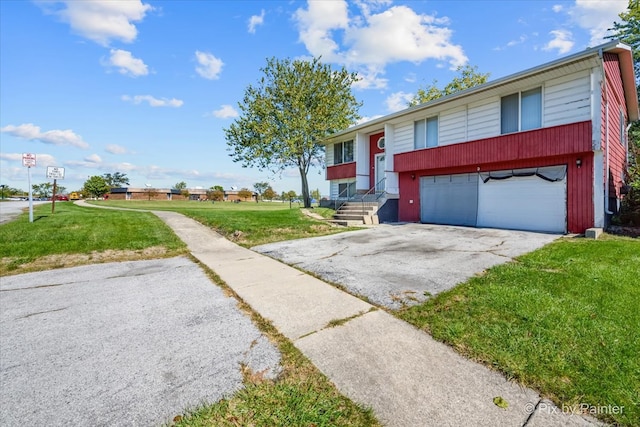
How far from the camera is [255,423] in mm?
1811

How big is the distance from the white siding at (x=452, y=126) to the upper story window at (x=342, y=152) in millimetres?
6159

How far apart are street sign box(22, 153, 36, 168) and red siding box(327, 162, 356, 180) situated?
45.8 feet

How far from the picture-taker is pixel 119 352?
2719 mm

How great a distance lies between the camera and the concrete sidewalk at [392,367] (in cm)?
191

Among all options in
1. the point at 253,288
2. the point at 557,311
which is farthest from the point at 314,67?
the point at 557,311

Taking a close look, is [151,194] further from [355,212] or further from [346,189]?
[355,212]

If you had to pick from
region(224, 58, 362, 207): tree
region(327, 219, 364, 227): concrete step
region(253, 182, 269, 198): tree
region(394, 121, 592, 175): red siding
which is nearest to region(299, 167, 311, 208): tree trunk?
region(224, 58, 362, 207): tree

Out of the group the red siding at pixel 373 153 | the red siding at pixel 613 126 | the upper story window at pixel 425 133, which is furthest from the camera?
the red siding at pixel 373 153

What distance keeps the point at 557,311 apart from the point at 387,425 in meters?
2.58

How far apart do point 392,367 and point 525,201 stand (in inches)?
399

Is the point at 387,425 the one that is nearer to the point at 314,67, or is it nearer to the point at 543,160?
the point at 543,160

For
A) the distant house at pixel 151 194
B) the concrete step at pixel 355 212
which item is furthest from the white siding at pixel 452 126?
the distant house at pixel 151 194

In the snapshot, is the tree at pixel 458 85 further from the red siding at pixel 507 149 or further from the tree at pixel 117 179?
the tree at pixel 117 179

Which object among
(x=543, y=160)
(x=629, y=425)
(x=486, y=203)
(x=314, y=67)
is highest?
(x=314, y=67)
